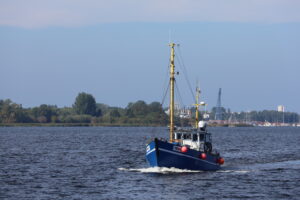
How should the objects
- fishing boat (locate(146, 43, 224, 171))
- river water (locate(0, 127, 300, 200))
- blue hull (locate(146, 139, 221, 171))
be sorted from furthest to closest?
fishing boat (locate(146, 43, 224, 171)) < blue hull (locate(146, 139, 221, 171)) < river water (locate(0, 127, 300, 200))

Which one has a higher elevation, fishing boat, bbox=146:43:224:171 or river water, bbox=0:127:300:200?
fishing boat, bbox=146:43:224:171

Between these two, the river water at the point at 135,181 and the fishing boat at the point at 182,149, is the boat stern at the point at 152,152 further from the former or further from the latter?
the river water at the point at 135,181

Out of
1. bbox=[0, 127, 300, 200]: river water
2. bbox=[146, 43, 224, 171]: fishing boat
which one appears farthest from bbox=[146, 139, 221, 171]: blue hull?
bbox=[0, 127, 300, 200]: river water

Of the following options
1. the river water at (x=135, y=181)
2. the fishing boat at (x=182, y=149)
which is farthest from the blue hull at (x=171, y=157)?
the river water at (x=135, y=181)

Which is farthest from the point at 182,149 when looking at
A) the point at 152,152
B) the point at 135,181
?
the point at 135,181

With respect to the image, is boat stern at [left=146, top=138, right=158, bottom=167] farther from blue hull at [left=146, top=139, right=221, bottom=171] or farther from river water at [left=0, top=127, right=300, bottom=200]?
river water at [left=0, top=127, right=300, bottom=200]

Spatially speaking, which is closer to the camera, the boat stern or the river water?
the river water

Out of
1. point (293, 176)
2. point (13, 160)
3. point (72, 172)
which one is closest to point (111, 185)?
point (72, 172)

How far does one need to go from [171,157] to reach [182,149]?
4.37 feet

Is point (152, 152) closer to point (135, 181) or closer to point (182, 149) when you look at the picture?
point (182, 149)

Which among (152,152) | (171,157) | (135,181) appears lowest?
(135,181)

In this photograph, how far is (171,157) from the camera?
60438 mm

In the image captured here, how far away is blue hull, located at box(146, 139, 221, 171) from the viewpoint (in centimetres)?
5962

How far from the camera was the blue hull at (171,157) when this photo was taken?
5962cm
